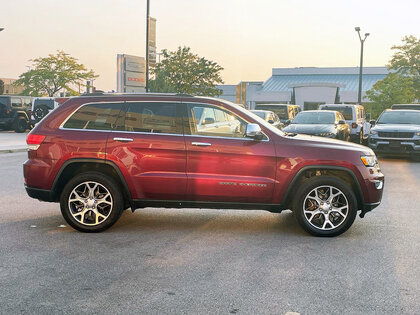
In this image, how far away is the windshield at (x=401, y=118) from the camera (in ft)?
63.1

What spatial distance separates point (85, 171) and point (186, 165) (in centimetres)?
133

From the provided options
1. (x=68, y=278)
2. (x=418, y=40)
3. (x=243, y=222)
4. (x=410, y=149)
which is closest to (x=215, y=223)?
(x=243, y=222)

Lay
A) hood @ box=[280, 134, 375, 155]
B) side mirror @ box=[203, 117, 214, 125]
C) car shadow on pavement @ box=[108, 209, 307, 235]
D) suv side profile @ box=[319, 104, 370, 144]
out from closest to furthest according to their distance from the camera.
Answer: hood @ box=[280, 134, 375, 155], side mirror @ box=[203, 117, 214, 125], car shadow on pavement @ box=[108, 209, 307, 235], suv side profile @ box=[319, 104, 370, 144]

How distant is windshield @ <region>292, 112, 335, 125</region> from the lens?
62.3ft

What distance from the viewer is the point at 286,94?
78062 mm

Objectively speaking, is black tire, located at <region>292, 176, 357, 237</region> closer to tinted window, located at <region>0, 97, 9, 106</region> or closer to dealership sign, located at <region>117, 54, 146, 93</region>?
dealership sign, located at <region>117, 54, 146, 93</region>

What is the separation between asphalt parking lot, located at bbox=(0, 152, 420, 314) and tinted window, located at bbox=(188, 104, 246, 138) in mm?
1284

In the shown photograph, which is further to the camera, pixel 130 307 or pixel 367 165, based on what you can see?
pixel 367 165

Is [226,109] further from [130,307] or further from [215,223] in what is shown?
[130,307]

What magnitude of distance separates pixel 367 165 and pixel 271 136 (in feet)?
4.24

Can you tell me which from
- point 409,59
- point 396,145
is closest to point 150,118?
point 396,145

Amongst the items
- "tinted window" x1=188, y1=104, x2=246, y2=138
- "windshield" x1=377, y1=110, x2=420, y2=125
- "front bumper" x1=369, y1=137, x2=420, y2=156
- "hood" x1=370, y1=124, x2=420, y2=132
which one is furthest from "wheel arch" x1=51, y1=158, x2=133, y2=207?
"windshield" x1=377, y1=110, x2=420, y2=125

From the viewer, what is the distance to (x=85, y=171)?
708 centimetres

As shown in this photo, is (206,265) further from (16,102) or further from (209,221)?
(16,102)
